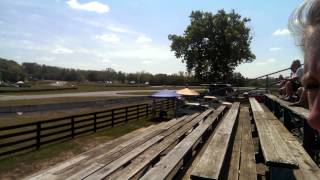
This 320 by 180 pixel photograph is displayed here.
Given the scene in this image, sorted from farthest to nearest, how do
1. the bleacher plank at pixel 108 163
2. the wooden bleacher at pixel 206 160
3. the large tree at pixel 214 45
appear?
the large tree at pixel 214 45 → the bleacher plank at pixel 108 163 → the wooden bleacher at pixel 206 160

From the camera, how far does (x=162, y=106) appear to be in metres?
30.7

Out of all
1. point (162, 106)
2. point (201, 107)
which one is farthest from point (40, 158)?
point (162, 106)

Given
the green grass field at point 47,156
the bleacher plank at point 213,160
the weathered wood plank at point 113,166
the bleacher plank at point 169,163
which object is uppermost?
the bleacher plank at point 213,160

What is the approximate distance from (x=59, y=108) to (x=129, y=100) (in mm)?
11282

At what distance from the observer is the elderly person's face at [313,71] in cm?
76

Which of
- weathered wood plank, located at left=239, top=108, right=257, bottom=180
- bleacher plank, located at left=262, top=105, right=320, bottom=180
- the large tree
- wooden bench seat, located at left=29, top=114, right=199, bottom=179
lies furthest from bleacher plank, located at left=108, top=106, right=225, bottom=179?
the large tree

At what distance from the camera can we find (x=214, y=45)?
185 feet

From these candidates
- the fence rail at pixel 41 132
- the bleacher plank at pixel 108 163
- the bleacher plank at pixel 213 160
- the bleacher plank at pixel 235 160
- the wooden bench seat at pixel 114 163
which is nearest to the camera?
the bleacher plank at pixel 213 160

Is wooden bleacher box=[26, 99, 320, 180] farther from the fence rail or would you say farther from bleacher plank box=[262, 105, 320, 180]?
the fence rail

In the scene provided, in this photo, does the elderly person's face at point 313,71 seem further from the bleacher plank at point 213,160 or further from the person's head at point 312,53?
the bleacher plank at point 213,160

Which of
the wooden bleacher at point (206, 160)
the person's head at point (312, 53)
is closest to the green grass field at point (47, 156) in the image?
the wooden bleacher at point (206, 160)

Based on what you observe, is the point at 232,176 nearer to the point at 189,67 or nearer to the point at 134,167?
the point at 134,167

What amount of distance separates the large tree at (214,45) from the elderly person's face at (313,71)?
55.3 meters

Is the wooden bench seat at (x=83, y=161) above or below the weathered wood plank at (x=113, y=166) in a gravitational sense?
below
